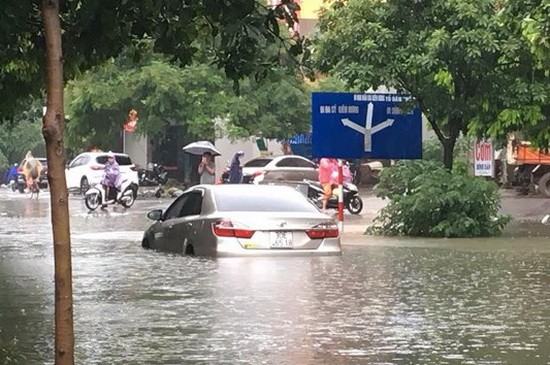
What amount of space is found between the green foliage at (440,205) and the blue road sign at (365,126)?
130 cm

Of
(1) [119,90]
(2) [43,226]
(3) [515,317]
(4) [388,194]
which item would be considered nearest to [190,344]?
(3) [515,317]

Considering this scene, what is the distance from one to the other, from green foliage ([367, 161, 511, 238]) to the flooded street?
2491mm

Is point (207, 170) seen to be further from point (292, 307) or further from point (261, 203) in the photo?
point (292, 307)

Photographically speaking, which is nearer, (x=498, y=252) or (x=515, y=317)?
(x=515, y=317)

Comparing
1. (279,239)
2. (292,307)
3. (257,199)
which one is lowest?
(292,307)

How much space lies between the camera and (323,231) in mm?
16172

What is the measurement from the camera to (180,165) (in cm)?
5738

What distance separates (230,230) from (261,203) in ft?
2.63

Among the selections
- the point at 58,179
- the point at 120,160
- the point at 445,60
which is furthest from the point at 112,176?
the point at 58,179

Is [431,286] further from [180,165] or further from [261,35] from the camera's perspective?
[180,165]

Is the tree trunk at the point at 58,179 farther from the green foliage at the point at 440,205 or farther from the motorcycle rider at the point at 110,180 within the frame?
the motorcycle rider at the point at 110,180

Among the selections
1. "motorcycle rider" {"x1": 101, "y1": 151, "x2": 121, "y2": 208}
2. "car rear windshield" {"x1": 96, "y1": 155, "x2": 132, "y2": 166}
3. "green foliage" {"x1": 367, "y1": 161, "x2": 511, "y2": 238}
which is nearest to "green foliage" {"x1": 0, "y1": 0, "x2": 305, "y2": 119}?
"green foliage" {"x1": 367, "y1": 161, "x2": 511, "y2": 238}

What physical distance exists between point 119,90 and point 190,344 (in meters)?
35.5

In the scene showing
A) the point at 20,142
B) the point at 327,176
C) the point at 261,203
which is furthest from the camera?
the point at 20,142
